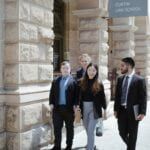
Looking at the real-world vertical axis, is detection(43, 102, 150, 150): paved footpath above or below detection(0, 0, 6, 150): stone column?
below

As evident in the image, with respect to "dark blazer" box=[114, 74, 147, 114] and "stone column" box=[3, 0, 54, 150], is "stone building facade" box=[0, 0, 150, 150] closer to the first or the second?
"stone column" box=[3, 0, 54, 150]

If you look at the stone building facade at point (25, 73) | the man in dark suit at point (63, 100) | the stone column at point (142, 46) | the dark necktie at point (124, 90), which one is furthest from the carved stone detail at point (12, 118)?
the stone column at point (142, 46)

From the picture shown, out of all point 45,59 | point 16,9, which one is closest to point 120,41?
point 45,59

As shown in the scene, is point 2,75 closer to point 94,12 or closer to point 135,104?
point 135,104

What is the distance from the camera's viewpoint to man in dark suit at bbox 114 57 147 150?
698cm

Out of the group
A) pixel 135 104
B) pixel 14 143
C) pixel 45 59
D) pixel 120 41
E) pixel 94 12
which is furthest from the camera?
pixel 120 41

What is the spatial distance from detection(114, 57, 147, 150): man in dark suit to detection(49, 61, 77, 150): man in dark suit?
42.0 inches

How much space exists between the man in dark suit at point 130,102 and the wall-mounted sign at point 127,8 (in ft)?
17.7

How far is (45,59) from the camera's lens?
848cm

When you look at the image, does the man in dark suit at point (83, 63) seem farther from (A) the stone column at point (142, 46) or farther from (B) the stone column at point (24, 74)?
(A) the stone column at point (142, 46)

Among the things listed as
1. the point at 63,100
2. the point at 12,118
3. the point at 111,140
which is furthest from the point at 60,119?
the point at 111,140

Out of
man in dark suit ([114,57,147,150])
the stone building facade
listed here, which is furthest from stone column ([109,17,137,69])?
man in dark suit ([114,57,147,150])

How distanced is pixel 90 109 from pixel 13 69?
64.5 inches

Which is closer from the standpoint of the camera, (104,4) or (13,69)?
(13,69)
